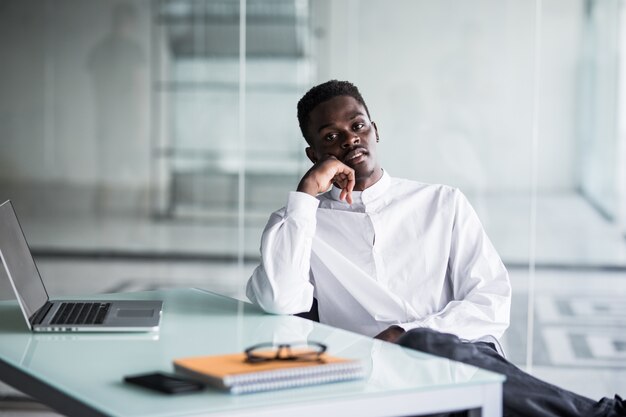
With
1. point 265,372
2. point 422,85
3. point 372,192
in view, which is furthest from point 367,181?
point 422,85

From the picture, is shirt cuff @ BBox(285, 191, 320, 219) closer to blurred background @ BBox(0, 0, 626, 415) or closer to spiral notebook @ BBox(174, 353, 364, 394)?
spiral notebook @ BBox(174, 353, 364, 394)

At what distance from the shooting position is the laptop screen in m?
2.13

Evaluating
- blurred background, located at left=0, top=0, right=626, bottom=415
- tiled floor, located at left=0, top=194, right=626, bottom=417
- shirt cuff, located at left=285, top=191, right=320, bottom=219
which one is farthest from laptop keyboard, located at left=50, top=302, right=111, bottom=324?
blurred background, located at left=0, top=0, right=626, bottom=415

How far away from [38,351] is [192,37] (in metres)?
3.66

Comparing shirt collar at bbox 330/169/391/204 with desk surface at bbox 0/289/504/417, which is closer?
desk surface at bbox 0/289/504/417

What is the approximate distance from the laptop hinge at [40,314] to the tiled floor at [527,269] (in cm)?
206

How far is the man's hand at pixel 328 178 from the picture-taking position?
2537 mm

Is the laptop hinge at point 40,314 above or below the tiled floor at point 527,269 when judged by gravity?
above

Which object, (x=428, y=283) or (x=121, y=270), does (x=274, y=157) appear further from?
(x=428, y=283)

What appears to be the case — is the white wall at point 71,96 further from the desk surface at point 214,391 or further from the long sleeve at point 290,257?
the desk surface at point 214,391

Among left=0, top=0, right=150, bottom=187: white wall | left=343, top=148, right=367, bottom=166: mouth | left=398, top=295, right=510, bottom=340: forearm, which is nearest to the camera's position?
left=398, top=295, right=510, bottom=340: forearm

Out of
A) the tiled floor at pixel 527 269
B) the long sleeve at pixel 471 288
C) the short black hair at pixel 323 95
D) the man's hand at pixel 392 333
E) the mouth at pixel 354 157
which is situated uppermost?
the short black hair at pixel 323 95

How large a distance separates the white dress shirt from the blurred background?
200 centimetres

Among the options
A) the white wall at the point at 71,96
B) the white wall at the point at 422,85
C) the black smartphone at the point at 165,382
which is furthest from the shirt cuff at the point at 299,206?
the white wall at the point at 71,96
